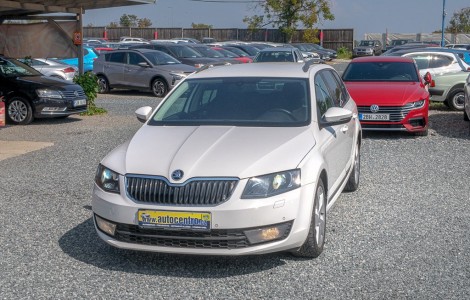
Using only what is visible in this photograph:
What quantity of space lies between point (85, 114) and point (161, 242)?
1284 cm

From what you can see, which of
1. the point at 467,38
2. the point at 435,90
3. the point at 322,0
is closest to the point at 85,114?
the point at 435,90

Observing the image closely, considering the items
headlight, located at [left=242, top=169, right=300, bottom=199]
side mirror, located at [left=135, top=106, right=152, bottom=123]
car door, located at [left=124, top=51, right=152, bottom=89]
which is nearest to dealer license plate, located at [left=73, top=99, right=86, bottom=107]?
car door, located at [left=124, top=51, right=152, bottom=89]

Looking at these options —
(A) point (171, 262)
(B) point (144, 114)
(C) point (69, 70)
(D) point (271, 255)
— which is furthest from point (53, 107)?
(D) point (271, 255)

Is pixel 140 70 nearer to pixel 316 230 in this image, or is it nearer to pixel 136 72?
pixel 136 72

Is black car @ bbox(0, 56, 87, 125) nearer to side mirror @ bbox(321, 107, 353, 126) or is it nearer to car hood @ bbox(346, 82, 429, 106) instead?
car hood @ bbox(346, 82, 429, 106)

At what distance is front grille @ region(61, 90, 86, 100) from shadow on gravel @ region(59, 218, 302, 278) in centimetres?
982

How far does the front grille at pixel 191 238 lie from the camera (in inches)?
220

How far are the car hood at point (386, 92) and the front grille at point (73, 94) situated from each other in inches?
239

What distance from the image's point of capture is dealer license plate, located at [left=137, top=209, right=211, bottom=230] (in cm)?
555

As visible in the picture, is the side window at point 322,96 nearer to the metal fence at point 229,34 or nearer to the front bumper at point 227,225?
the front bumper at point 227,225

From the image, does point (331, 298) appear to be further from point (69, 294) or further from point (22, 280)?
point (22, 280)

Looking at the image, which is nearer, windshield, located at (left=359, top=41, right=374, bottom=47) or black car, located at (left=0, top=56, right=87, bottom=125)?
black car, located at (left=0, top=56, right=87, bottom=125)

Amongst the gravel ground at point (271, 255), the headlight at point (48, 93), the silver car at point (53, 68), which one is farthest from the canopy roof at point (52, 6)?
the gravel ground at point (271, 255)

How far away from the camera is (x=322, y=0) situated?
61.8 m
